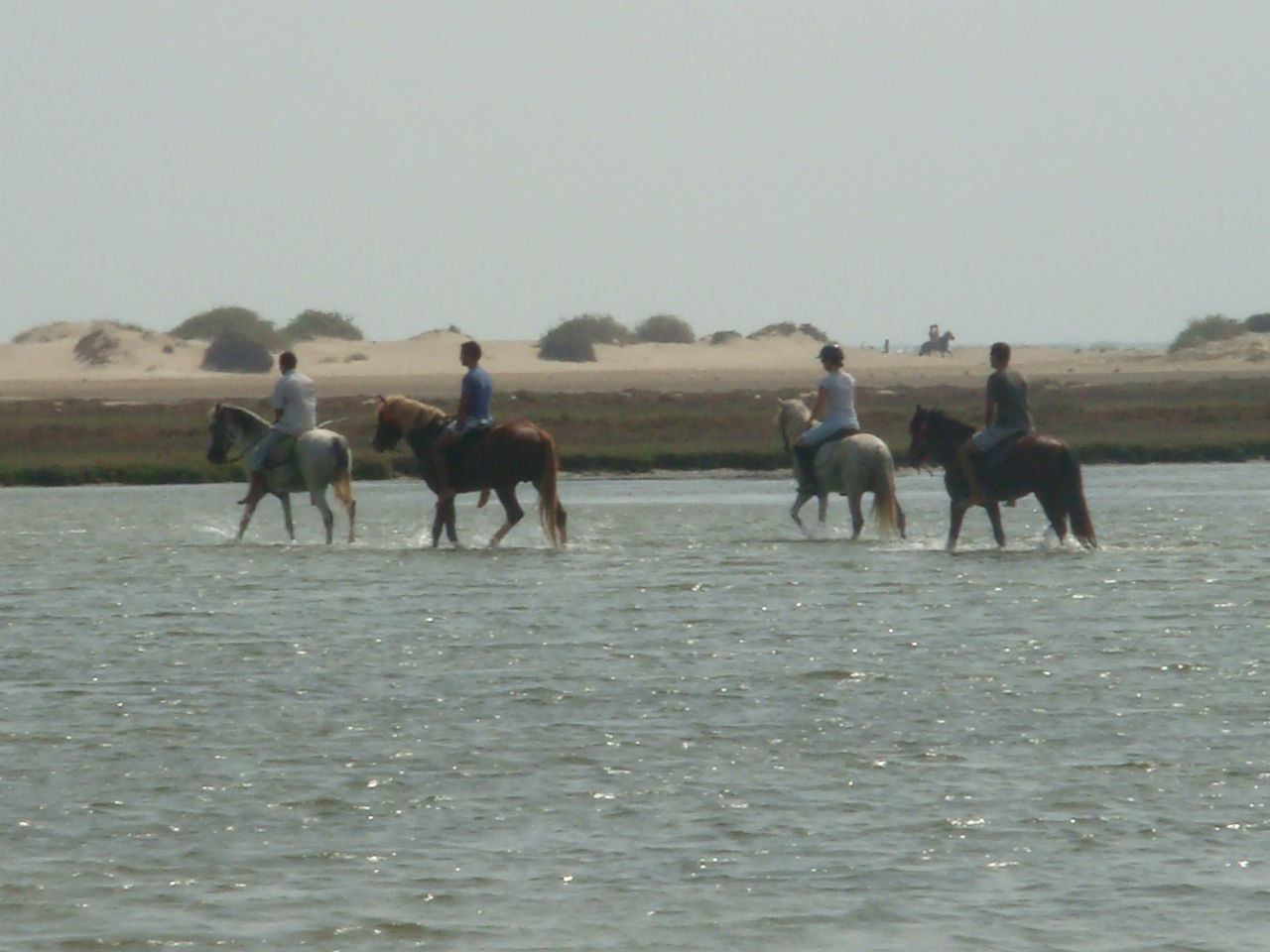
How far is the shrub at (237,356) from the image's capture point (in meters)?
96.0

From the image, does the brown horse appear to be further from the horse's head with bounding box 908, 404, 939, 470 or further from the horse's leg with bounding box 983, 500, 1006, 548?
the horse's leg with bounding box 983, 500, 1006, 548

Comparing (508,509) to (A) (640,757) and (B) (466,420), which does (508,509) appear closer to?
(B) (466,420)

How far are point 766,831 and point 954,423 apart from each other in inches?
441

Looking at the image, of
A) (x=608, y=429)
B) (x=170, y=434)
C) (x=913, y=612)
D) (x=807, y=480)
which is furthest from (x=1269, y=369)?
(x=913, y=612)

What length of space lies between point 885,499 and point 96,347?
81.7m

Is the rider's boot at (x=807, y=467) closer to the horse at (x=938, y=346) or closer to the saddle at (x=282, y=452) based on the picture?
the saddle at (x=282, y=452)

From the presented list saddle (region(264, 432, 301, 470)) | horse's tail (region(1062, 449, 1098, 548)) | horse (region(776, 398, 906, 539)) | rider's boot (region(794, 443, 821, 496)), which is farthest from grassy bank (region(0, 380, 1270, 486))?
horse's tail (region(1062, 449, 1098, 548))

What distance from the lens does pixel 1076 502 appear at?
18.8m

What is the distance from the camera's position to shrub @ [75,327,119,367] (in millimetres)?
97250

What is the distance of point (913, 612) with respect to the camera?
15055 mm

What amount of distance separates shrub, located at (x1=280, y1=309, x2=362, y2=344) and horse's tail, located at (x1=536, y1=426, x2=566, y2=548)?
283ft

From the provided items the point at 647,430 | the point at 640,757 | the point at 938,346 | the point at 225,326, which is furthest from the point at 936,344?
the point at 640,757

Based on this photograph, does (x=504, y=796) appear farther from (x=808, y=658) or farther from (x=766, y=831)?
(x=808, y=658)

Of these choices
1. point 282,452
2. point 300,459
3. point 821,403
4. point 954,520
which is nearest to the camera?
point 954,520
